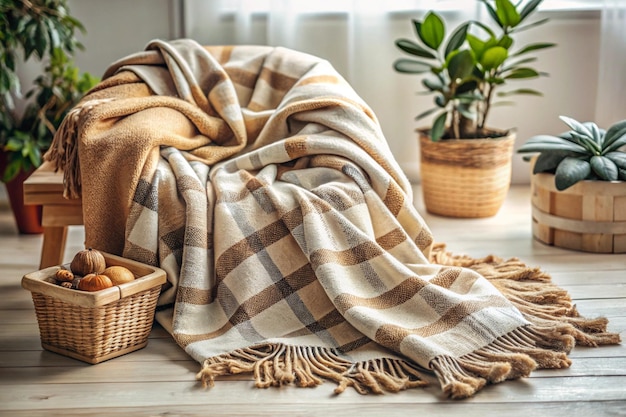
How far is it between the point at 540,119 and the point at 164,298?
6.71ft

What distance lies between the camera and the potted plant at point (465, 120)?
300 cm

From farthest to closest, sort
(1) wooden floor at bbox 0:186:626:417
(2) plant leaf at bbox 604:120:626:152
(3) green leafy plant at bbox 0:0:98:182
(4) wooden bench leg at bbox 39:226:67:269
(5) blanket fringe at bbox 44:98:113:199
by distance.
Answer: (3) green leafy plant at bbox 0:0:98:182
(2) plant leaf at bbox 604:120:626:152
(4) wooden bench leg at bbox 39:226:67:269
(5) blanket fringe at bbox 44:98:113:199
(1) wooden floor at bbox 0:186:626:417

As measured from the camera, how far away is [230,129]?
8.34 ft

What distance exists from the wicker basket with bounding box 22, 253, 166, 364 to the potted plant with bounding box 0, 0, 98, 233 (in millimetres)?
999

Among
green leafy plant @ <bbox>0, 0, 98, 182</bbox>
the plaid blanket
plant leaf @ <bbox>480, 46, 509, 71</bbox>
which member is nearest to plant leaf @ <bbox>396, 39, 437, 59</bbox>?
plant leaf @ <bbox>480, 46, 509, 71</bbox>

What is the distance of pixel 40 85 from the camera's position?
302cm

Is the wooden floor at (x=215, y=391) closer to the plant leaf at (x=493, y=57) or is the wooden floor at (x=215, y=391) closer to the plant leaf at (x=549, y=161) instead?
the plant leaf at (x=549, y=161)

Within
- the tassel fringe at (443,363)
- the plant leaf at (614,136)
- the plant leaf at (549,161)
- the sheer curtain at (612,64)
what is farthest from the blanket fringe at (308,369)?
the sheer curtain at (612,64)

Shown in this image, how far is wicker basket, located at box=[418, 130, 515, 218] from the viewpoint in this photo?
307 cm

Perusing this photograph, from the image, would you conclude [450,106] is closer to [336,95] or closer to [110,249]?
[336,95]

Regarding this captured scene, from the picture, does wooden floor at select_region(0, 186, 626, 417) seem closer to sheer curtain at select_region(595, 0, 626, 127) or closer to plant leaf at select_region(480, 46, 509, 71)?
plant leaf at select_region(480, 46, 509, 71)

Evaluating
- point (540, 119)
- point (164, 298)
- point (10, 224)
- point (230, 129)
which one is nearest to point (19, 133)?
point (10, 224)

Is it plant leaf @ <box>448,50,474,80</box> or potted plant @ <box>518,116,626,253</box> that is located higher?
plant leaf @ <box>448,50,474,80</box>

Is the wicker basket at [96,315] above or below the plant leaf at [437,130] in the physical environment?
below
